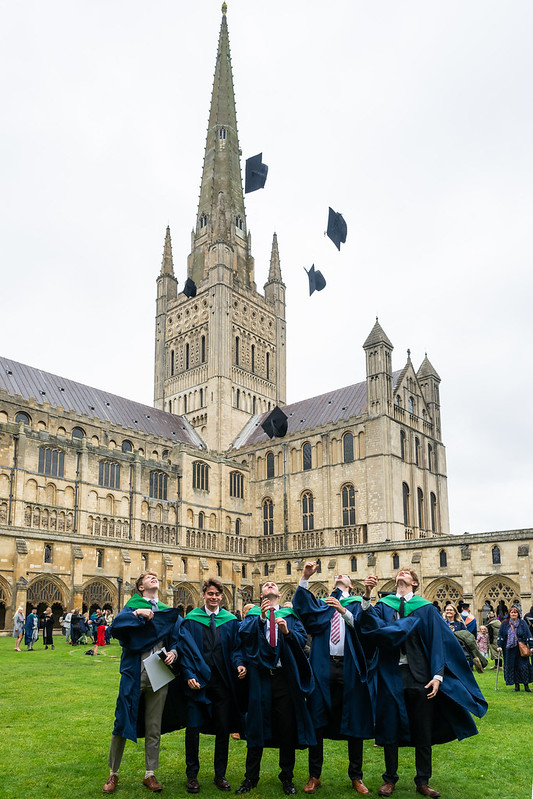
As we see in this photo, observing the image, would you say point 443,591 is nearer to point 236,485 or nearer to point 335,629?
point 236,485

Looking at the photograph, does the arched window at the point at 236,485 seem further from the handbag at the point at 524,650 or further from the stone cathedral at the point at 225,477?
the handbag at the point at 524,650

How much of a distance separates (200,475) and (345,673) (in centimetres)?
4733

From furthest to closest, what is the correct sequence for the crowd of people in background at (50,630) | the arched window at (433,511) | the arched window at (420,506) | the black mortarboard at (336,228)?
the arched window at (433,511) < the arched window at (420,506) < the crowd of people in background at (50,630) < the black mortarboard at (336,228)

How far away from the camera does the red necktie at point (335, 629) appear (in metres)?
8.20

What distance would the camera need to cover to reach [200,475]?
5481cm

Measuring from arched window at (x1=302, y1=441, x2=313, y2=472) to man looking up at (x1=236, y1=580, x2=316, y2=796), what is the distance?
1846 inches

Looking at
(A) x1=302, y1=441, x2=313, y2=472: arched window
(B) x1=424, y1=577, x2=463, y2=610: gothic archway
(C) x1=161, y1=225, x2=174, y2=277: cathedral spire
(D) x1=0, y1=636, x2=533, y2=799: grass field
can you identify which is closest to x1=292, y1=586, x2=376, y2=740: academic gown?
(D) x1=0, y1=636, x2=533, y2=799: grass field

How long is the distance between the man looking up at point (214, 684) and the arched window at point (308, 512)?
45614 mm

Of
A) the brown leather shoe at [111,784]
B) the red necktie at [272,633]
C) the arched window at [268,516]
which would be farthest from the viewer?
the arched window at [268,516]

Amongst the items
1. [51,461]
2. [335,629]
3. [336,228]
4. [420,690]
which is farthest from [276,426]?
[420,690]

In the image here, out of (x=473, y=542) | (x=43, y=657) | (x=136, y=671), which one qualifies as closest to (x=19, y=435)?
(x=43, y=657)

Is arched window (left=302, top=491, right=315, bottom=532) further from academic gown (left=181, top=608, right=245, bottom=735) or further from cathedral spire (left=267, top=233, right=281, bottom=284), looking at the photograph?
academic gown (left=181, top=608, right=245, bottom=735)

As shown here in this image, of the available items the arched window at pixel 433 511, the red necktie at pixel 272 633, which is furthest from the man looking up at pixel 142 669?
the arched window at pixel 433 511

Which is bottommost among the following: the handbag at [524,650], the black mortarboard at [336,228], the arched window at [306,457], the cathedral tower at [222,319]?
the handbag at [524,650]
